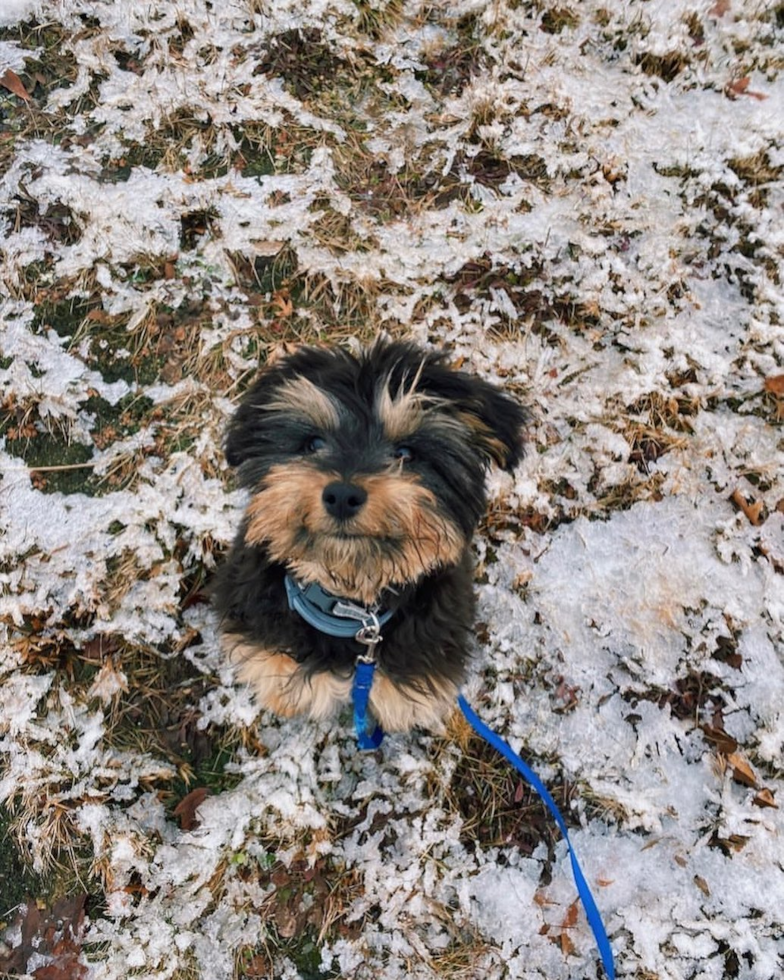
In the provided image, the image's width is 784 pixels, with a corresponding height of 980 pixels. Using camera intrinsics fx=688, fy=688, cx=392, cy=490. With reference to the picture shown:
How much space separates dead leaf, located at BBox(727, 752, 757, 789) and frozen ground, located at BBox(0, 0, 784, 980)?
0.05 ft

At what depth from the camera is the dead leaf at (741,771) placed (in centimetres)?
398

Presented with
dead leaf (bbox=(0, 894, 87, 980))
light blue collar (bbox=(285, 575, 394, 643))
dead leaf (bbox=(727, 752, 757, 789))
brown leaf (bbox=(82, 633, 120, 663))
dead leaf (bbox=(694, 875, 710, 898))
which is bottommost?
dead leaf (bbox=(0, 894, 87, 980))

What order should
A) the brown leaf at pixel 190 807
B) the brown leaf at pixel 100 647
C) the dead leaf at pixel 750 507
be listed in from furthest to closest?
the dead leaf at pixel 750 507 → the brown leaf at pixel 100 647 → the brown leaf at pixel 190 807

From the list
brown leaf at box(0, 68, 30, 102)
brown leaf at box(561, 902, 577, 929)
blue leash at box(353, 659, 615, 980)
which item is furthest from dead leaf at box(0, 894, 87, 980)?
brown leaf at box(0, 68, 30, 102)

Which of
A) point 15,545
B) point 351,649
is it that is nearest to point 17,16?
point 15,545

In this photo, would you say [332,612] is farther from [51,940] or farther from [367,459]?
[51,940]

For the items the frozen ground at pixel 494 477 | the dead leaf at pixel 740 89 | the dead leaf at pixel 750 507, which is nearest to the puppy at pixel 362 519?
the frozen ground at pixel 494 477

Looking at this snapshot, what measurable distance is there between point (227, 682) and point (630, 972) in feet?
8.91

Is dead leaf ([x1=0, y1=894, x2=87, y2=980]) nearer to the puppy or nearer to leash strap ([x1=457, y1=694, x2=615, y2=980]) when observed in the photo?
the puppy

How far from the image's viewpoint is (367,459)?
8.67 ft

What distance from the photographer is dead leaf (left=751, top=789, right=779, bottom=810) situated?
3.94m

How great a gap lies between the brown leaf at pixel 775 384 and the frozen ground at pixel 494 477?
16 mm

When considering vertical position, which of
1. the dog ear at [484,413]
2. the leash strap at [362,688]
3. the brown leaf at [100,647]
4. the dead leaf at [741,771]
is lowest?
the brown leaf at [100,647]

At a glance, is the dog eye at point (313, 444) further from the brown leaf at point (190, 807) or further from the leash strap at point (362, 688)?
the brown leaf at point (190, 807)
